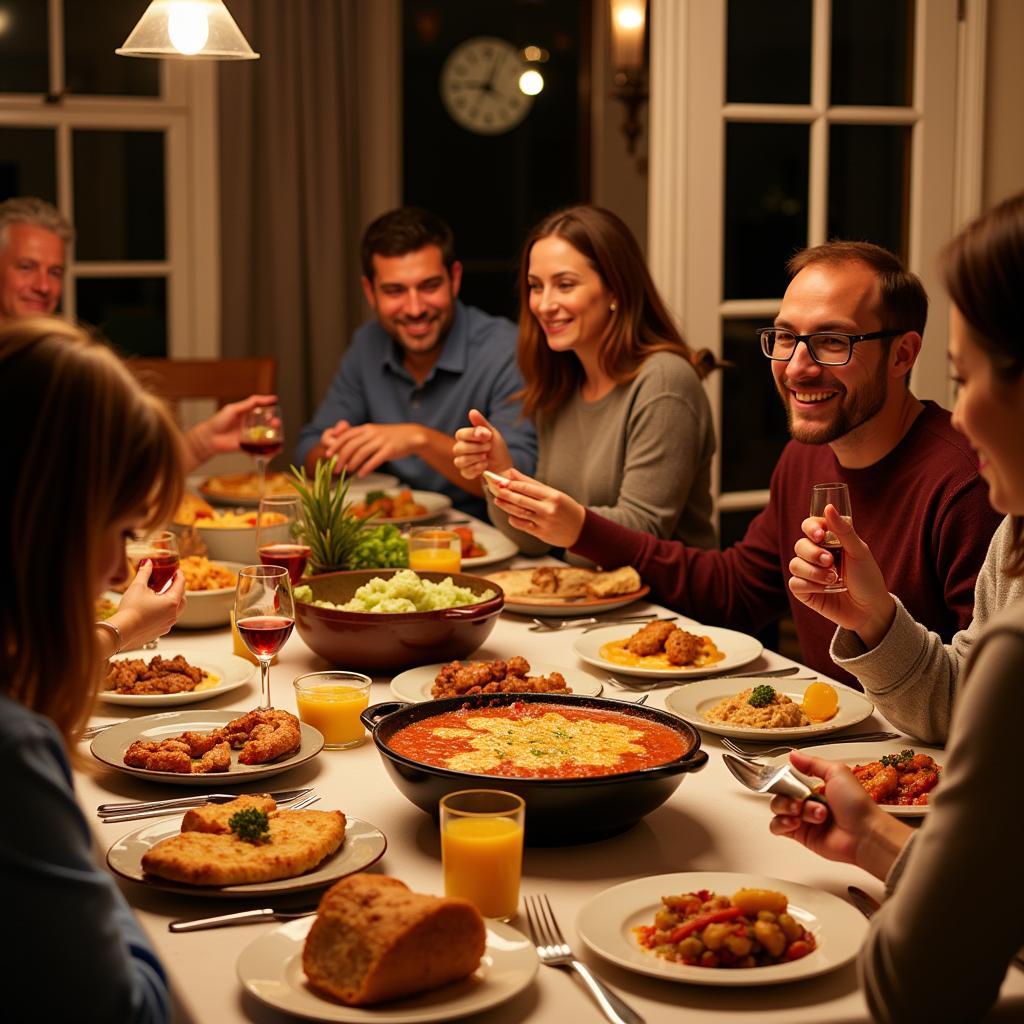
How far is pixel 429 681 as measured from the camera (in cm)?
201

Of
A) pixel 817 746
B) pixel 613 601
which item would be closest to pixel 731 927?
pixel 817 746

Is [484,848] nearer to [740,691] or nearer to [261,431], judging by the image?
[740,691]

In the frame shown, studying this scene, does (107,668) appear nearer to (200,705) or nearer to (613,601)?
(200,705)

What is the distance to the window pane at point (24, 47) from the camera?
503cm

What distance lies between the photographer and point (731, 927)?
47.5 inches

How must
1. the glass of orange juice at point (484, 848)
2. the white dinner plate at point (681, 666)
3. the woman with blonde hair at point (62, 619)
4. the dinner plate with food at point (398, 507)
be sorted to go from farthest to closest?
the dinner plate with food at point (398, 507) → the white dinner plate at point (681, 666) → the glass of orange juice at point (484, 848) → the woman with blonde hair at point (62, 619)

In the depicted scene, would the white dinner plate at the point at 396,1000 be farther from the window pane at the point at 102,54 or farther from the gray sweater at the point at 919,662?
the window pane at the point at 102,54

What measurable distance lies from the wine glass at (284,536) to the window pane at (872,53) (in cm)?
210

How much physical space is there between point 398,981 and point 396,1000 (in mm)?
27

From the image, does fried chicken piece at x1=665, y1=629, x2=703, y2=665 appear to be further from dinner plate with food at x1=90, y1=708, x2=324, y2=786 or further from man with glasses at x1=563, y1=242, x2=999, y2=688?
dinner plate with food at x1=90, y1=708, x2=324, y2=786

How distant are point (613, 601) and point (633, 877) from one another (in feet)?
3.62

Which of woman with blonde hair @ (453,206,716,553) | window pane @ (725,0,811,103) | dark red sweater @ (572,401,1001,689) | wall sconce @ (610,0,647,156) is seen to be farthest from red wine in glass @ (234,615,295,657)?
wall sconce @ (610,0,647,156)

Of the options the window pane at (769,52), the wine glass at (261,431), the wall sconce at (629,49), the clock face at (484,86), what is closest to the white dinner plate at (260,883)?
the wine glass at (261,431)

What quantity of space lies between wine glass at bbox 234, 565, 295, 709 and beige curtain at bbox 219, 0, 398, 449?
378 cm
